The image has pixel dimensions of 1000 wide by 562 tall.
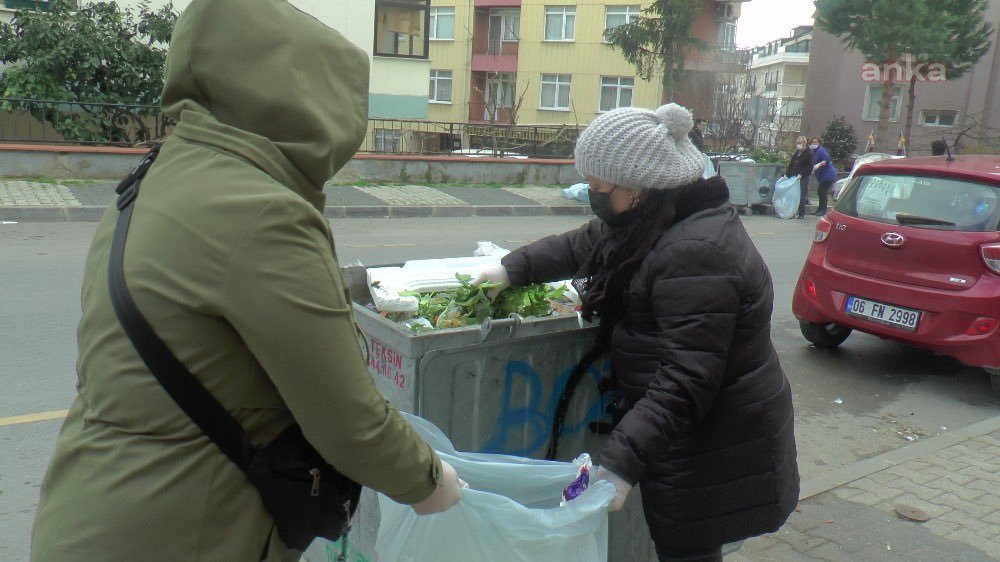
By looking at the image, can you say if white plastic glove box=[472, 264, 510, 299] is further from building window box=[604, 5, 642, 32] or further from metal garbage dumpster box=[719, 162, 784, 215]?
building window box=[604, 5, 642, 32]

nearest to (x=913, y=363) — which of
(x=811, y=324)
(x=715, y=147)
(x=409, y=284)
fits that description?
(x=811, y=324)

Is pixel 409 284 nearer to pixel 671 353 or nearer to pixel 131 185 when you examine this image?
pixel 671 353

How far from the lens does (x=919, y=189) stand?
20.9ft

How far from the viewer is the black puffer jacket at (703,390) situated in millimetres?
2176

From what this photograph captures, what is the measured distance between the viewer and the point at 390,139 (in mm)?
20328

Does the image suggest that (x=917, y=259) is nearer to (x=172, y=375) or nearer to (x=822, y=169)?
(x=172, y=375)

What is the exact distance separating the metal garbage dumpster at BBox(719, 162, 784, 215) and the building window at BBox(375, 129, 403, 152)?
295 inches

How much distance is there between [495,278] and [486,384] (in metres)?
0.43

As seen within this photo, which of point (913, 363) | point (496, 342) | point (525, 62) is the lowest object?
point (913, 363)

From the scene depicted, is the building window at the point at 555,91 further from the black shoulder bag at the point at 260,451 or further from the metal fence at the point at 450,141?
the black shoulder bag at the point at 260,451

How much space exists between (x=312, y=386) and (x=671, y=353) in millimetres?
1095

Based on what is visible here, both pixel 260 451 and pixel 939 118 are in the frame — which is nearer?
pixel 260 451

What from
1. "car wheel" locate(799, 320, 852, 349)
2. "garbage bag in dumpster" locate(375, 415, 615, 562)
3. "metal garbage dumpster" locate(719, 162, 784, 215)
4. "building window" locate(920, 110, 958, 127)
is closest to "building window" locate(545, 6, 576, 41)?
"building window" locate(920, 110, 958, 127)

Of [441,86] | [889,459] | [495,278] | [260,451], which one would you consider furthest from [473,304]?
[441,86]
